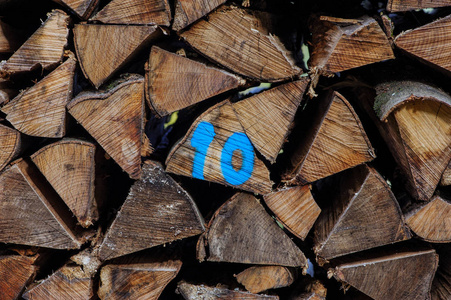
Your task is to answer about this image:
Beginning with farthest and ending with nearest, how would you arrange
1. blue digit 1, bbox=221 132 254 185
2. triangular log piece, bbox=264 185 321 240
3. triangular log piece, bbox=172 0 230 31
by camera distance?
triangular log piece, bbox=264 185 321 240 < blue digit 1, bbox=221 132 254 185 < triangular log piece, bbox=172 0 230 31

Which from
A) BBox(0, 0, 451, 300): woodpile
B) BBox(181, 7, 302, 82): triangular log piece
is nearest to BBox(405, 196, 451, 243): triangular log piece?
BBox(0, 0, 451, 300): woodpile

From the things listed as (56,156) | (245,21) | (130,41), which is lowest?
(56,156)

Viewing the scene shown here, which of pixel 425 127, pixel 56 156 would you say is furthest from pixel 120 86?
pixel 425 127

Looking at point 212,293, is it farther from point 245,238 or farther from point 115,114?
point 115,114

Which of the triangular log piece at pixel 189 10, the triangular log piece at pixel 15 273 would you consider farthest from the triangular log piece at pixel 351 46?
the triangular log piece at pixel 15 273

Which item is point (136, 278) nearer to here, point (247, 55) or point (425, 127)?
point (247, 55)

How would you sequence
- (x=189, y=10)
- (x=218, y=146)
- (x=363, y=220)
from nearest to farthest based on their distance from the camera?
(x=189, y=10) < (x=218, y=146) < (x=363, y=220)

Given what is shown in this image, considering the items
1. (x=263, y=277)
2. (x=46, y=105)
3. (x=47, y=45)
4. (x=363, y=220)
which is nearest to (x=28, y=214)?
(x=46, y=105)

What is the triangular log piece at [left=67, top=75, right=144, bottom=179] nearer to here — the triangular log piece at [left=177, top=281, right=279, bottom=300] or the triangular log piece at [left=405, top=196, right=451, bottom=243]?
the triangular log piece at [left=177, top=281, right=279, bottom=300]
